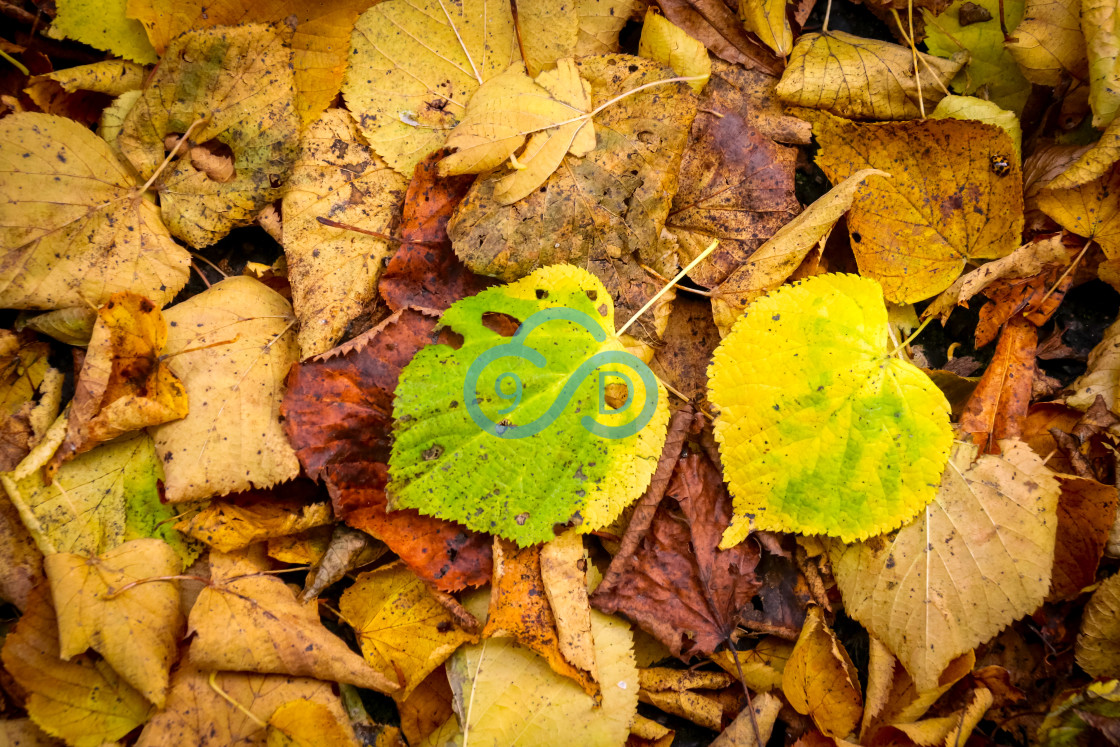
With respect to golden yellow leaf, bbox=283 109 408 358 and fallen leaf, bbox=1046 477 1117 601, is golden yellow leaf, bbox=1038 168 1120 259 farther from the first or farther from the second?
golden yellow leaf, bbox=283 109 408 358

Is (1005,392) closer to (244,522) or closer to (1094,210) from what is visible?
(1094,210)

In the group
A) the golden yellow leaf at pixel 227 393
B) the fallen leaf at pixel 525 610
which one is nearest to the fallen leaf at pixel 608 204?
the golden yellow leaf at pixel 227 393

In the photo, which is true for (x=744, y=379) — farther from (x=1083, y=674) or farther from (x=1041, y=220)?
(x=1083, y=674)

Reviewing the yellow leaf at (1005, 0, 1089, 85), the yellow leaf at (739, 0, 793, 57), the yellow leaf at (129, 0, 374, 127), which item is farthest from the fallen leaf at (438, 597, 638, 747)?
the yellow leaf at (1005, 0, 1089, 85)

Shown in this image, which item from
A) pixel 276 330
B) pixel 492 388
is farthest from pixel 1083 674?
pixel 276 330

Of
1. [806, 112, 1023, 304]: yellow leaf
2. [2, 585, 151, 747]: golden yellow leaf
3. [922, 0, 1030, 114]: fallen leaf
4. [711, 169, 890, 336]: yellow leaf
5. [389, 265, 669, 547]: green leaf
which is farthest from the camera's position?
[922, 0, 1030, 114]: fallen leaf

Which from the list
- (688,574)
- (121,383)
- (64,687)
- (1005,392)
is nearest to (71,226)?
(121,383)

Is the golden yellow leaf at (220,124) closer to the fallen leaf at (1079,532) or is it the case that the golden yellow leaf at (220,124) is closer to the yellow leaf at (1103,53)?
the yellow leaf at (1103,53)
